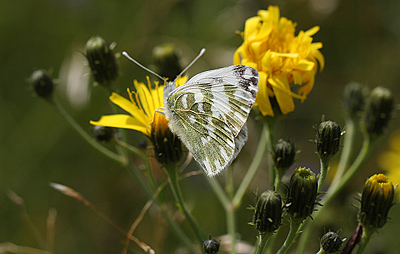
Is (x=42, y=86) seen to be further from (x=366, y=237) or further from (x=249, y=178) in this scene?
(x=366, y=237)

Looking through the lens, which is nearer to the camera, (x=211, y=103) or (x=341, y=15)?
(x=211, y=103)

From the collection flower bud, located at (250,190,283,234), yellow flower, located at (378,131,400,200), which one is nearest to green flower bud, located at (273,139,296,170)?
→ flower bud, located at (250,190,283,234)

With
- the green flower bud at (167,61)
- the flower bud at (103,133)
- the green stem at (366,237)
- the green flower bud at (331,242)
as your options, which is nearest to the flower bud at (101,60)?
the flower bud at (103,133)

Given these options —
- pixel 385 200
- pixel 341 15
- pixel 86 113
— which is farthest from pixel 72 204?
pixel 341 15

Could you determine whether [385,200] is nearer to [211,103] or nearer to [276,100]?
[276,100]

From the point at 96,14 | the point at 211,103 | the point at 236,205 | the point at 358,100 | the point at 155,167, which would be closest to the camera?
the point at 211,103

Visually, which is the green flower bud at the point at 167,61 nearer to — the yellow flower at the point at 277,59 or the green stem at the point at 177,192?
the yellow flower at the point at 277,59

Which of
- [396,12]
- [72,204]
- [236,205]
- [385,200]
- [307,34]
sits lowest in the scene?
[72,204]

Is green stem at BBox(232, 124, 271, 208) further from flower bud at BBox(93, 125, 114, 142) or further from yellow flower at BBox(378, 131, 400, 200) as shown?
yellow flower at BBox(378, 131, 400, 200)
